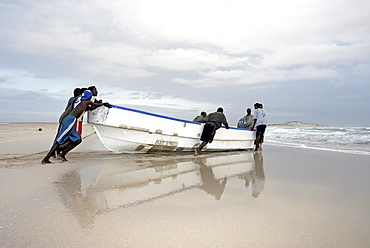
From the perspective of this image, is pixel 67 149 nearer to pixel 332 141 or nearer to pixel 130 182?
pixel 130 182

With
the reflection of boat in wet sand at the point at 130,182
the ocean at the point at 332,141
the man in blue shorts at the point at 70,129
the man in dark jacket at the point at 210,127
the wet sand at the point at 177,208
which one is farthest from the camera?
the ocean at the point at 332,141

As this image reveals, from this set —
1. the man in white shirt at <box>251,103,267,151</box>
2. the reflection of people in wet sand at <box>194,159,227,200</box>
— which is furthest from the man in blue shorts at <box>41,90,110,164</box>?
the man in white shirt at <box>251,103,267,151</box>

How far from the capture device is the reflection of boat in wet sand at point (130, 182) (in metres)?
3.27

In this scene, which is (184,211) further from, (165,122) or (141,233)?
(165,122)

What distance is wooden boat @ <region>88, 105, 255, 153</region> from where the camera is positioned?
676 cm

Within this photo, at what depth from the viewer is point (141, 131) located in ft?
24.0

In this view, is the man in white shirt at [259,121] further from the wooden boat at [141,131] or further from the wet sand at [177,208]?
the wet sand at [177,208]

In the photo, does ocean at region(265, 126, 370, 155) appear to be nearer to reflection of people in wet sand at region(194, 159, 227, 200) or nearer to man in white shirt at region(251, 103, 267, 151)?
man in white shirt at region(251, 103, 267, 151)

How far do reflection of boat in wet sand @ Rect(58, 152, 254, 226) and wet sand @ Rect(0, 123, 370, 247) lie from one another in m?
0.01

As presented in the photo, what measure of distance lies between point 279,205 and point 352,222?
2.51ft

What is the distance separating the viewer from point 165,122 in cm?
776

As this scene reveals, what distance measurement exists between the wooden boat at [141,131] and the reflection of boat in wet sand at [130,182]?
1.20m

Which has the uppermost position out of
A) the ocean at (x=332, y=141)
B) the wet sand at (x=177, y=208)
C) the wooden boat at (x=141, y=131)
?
the wooden boat at (x=141, y=131)

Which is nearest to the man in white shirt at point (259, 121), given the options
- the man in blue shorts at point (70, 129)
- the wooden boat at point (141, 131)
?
the wooden boat at point (141, 131)
